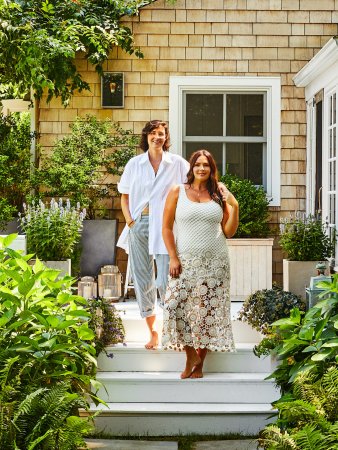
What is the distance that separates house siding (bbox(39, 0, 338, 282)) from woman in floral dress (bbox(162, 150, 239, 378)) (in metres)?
3.52

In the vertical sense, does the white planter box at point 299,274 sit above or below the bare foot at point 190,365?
above

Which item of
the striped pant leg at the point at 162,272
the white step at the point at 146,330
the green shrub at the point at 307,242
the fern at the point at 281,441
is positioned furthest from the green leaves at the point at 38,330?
the green shrub at the point at 307,242

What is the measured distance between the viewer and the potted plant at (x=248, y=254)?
877cm

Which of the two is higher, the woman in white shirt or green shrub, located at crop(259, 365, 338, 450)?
the woman in white shirt

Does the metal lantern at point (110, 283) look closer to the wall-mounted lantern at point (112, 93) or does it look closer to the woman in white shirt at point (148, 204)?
the wall-mounted lantern at point (112, 93)

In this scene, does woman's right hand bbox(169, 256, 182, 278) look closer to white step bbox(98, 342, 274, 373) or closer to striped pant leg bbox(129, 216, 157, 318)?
striped pant leg bbox(129, 216, 157, 318)

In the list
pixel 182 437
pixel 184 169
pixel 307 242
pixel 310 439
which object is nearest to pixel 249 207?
pixel 307 242

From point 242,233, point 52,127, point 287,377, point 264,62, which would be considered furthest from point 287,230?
point 287,377

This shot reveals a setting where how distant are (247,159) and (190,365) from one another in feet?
13.1

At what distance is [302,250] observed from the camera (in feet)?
25.1

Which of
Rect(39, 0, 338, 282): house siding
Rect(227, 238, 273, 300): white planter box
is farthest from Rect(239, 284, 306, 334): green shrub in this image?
Rect(39, 0, 338, 282): house siding

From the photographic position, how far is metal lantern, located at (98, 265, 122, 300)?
8641 millimetres

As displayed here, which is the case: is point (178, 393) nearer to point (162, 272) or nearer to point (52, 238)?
point (162, 272)

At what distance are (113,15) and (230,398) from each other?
190 inches
